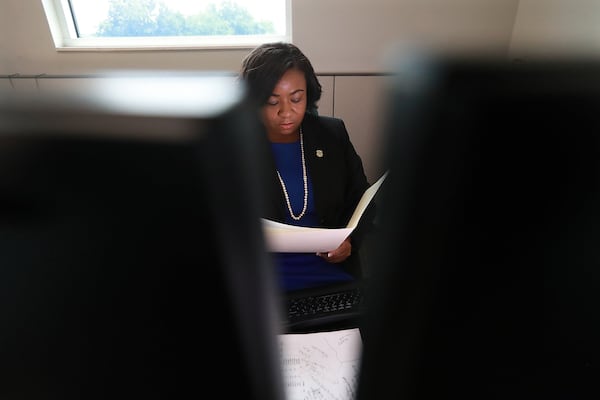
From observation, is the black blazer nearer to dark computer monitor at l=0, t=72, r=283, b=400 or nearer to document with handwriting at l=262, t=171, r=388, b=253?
document with handwriting at l=262, t=171, r=388, b=253

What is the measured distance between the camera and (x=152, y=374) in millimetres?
197

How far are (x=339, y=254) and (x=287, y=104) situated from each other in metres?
0.50

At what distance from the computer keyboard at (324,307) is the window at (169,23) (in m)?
1.67

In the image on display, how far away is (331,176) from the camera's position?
1.30m

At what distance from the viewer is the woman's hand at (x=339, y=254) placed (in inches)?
46.0

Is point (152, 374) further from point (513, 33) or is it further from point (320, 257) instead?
point (513, 33)

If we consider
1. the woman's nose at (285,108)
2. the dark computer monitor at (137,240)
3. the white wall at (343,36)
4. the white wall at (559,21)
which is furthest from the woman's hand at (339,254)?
the dark computer monitor at (137,240)

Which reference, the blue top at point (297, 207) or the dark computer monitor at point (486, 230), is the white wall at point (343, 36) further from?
the dark computer monitor at point (486, 230)

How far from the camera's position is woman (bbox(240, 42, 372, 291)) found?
1113mm

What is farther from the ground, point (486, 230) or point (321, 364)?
point (486, 230)

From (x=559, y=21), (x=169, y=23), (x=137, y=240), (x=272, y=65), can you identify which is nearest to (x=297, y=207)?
(x=272, y=65)

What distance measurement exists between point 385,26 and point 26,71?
212cm

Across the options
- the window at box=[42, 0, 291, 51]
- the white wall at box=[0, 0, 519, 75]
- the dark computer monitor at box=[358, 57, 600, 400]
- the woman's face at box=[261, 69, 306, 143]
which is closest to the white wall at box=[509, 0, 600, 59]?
the white wall at box=[0, 0, 519, 75]

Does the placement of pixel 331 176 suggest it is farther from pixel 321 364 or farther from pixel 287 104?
pixel 321 364
